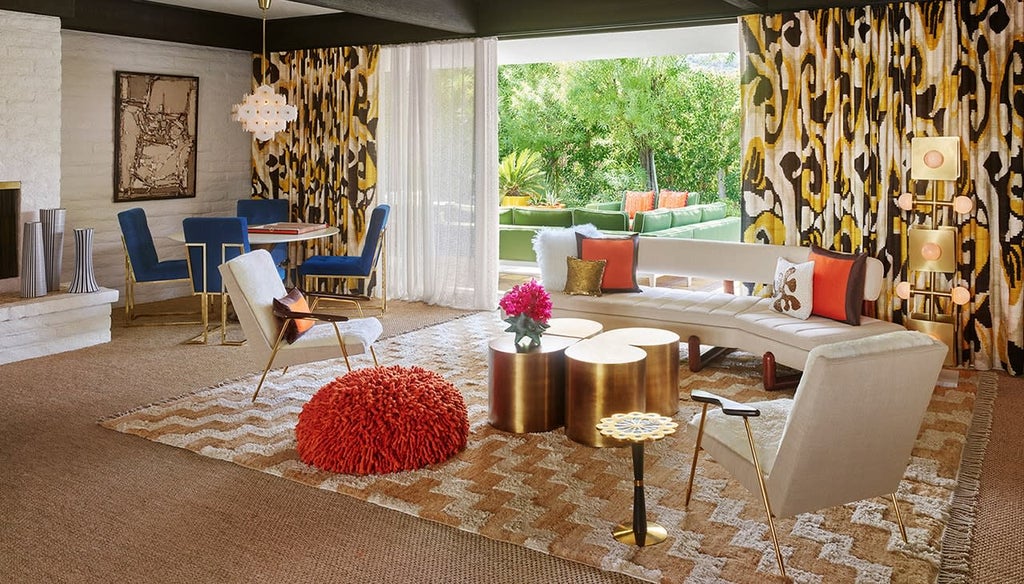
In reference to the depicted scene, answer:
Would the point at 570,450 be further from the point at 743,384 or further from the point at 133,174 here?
the point at 133,174

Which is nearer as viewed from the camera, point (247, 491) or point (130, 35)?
point (247, 491)

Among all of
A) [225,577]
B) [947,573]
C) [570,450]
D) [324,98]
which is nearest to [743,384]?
[570,450]

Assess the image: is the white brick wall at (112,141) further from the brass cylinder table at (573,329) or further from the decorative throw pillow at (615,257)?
the brass cylinder table at (573,329)

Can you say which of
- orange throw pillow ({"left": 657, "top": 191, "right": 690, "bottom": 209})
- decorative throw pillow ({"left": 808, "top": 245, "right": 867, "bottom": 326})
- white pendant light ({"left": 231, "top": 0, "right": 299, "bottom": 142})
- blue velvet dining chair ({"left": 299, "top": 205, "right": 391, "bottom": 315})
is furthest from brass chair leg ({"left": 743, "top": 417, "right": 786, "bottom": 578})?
orange throw pillow ({"left": 657, "top": 191, "right": 690, "bottom": 209})

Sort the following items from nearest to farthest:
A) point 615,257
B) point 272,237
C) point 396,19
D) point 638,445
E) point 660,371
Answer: point 638,445 → point 660,371 → point 615,257 → point 396,19 → point 272,237

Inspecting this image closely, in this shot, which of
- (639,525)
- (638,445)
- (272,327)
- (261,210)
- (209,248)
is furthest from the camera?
(261,210)

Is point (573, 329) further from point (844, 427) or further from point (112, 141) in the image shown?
point (112, 141)

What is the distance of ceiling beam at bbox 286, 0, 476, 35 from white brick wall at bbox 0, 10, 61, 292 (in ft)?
7.69

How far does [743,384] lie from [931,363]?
260 centimetres

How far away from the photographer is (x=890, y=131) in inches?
247

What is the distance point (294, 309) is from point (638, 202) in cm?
897

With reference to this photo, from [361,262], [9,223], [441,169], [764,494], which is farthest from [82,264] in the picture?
[764,494]

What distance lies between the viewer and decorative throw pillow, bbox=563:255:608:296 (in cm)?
649

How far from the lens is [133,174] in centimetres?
848
